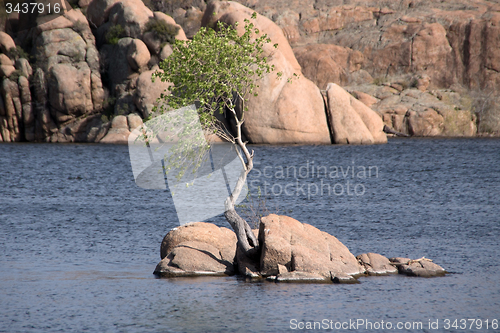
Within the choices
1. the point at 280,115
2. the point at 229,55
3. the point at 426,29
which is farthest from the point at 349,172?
the point at 426,29

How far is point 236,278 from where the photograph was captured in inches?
752

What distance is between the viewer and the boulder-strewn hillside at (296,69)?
75.3 metres

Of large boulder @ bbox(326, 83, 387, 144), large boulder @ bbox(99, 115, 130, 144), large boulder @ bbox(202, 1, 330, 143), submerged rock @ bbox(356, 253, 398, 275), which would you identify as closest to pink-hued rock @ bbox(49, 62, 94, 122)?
large boulder @ bbox(99, 115, 130, 144)

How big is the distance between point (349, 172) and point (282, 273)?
114ft

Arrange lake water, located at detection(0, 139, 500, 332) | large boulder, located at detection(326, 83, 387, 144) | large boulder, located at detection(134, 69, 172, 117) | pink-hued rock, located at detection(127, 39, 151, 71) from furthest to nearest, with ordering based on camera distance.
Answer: pink-hued rock, located at detection(127, 39, 151, 71), large boulder, located at detection(134, 69, 172, 117), large boulder, located at detection(326, 83, 387, 144), lake water, located at detection(0, 139, 500, 332)

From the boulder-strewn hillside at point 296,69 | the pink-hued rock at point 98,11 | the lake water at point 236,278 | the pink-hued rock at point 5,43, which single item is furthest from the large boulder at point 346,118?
the pink-hued rock at point 5,43

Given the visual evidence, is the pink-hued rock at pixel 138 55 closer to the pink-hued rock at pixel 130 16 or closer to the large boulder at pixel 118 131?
the pink-hued rock at pixel 130 16

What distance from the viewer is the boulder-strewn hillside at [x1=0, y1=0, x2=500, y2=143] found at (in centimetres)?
7531

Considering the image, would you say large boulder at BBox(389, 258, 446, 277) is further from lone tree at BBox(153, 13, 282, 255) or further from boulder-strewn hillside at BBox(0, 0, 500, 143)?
boulder-strewn hillside at BBox(0, 0, 500, 143)

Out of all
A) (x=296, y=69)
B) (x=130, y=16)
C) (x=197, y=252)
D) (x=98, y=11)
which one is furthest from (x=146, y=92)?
(x=197, y=252)

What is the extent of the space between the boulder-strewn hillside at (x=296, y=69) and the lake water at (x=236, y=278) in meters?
25.0

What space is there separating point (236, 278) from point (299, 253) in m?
2.32

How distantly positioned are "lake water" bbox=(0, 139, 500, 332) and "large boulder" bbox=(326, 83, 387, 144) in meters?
24.7

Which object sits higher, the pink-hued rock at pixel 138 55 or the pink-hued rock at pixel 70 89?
the pink-hued rock at pixel 138 55
